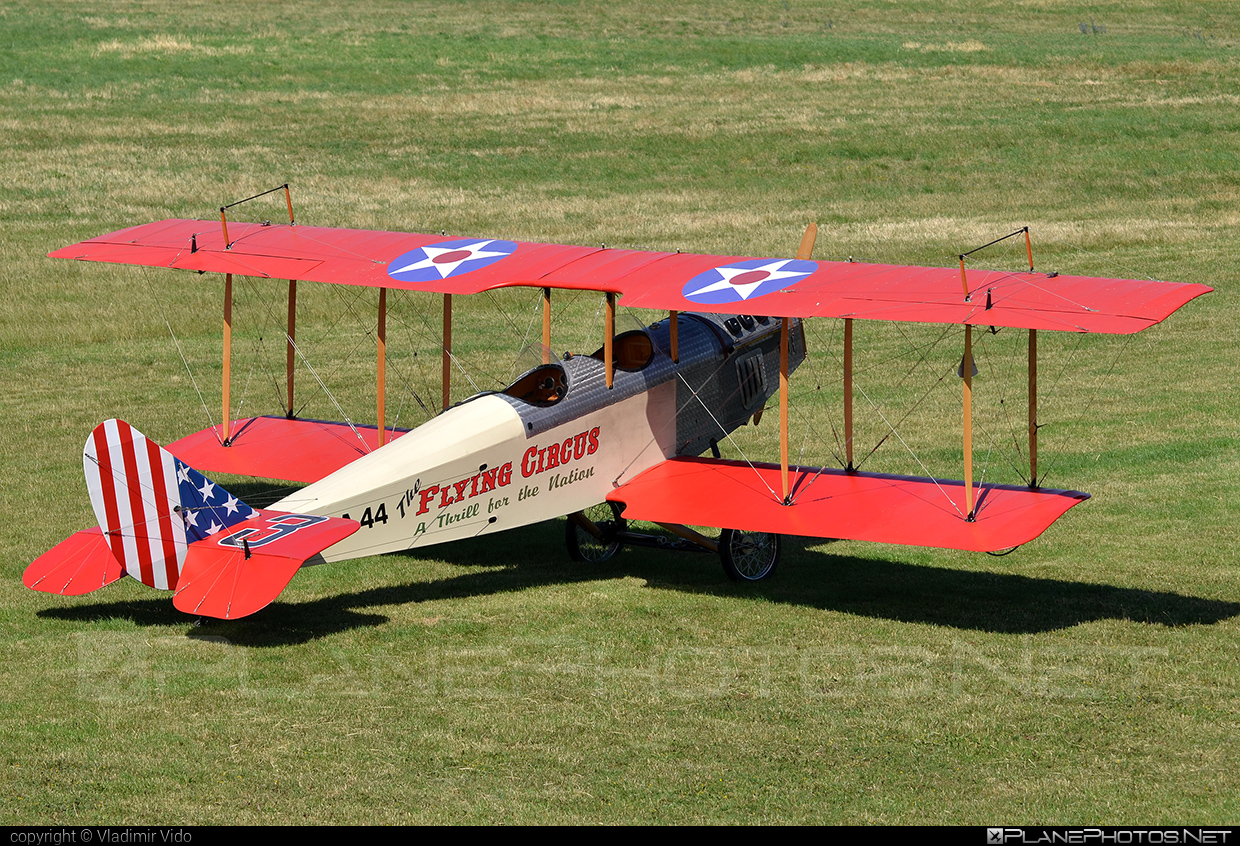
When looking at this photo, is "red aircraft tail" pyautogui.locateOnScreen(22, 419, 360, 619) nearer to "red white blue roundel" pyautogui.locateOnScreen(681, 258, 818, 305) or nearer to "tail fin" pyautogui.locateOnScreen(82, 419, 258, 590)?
"tail fin" pyautogui.locateOnScreen(82, 419, 258, 590)

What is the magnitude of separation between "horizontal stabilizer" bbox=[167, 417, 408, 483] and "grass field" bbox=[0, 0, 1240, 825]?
1.41m

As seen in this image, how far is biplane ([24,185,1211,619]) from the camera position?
10531 millimetres

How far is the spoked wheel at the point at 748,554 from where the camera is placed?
13109 millimetres

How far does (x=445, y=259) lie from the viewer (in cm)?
1430

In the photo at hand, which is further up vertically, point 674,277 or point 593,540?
point 674,277

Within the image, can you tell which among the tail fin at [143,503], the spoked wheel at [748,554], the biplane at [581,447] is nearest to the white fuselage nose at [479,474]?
the biplane at [581,447]

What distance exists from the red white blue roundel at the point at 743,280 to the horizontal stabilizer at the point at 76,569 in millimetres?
5126

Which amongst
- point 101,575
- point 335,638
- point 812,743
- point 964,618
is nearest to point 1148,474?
point 964,618

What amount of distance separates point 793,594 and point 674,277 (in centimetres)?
301

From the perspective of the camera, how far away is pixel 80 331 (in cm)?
2416

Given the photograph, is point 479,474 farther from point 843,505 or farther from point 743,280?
point 843,505

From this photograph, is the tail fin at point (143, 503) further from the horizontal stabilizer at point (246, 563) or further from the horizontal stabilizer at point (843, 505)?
the horizontal stabilizer at point (843, 505)

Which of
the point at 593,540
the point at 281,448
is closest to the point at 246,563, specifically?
the point at 593,540

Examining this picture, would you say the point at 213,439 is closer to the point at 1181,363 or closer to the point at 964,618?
the point at 964,618
